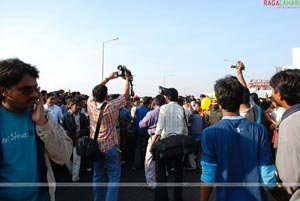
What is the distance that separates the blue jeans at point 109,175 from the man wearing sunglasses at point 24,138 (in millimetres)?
2127

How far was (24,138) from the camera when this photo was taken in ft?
6.34

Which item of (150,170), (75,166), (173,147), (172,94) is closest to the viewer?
(173,147)

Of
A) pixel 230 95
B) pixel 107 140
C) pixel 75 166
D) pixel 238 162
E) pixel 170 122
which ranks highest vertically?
pixel 230 95

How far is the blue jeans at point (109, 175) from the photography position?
4078 mm

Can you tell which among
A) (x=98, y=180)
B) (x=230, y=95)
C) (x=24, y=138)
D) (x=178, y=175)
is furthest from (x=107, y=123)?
(x=230, y=95)

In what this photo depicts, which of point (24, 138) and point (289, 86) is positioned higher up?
point (289, 86)

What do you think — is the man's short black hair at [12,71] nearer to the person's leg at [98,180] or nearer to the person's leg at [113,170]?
the person's leg at [113,170]

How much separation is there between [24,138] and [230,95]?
63.8 inches

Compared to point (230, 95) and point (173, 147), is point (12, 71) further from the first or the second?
point (173, 147)

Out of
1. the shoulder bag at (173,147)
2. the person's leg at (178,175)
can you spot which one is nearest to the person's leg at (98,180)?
the shoulder bag at (173,147)

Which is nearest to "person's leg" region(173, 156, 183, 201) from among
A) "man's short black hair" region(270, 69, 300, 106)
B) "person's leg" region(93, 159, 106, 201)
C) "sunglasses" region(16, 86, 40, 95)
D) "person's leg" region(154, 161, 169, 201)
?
"person's leg" region(154, 161, 169, 201)

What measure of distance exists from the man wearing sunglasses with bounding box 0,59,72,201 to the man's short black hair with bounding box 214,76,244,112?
4.30ft

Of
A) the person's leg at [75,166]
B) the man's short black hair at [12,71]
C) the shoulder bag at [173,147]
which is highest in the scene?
the man's short black hair at [12,71]

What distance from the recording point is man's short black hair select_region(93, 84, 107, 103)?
4.14m
